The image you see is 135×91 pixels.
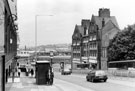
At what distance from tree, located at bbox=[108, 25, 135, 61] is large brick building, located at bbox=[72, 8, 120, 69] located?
1540 cm

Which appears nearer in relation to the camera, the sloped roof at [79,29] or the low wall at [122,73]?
the low wall at [122,73]

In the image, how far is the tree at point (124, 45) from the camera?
68.4 meters

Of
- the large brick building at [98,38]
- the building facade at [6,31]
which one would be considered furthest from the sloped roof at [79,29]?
the building facade at [6,31]

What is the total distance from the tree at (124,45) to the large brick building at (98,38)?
50.5ft

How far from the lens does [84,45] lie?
10662 centimetres

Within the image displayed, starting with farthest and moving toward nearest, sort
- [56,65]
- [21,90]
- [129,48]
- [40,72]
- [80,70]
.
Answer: [56,65] < [80,70] < [129,48] < [40,72] < [21,90]

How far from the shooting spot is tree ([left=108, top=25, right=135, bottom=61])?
6838cm

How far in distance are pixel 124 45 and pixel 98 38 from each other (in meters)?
22.1

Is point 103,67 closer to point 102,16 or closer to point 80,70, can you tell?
point 80,70

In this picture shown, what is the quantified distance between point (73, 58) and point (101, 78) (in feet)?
263

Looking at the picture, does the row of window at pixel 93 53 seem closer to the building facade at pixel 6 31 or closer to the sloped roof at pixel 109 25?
the sloped roof at pixel 109 25

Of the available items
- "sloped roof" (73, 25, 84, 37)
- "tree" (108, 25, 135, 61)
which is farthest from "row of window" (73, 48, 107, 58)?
"tree" (108, 25, 135, 61)

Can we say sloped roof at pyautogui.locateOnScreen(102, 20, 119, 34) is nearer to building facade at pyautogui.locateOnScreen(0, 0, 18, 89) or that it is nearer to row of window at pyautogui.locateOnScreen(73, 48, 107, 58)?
row of window at pyautogui.locateOnScreen(73, 48, 107, 58)

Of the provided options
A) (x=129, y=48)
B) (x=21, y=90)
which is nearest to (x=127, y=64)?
(x=129, y=48)
